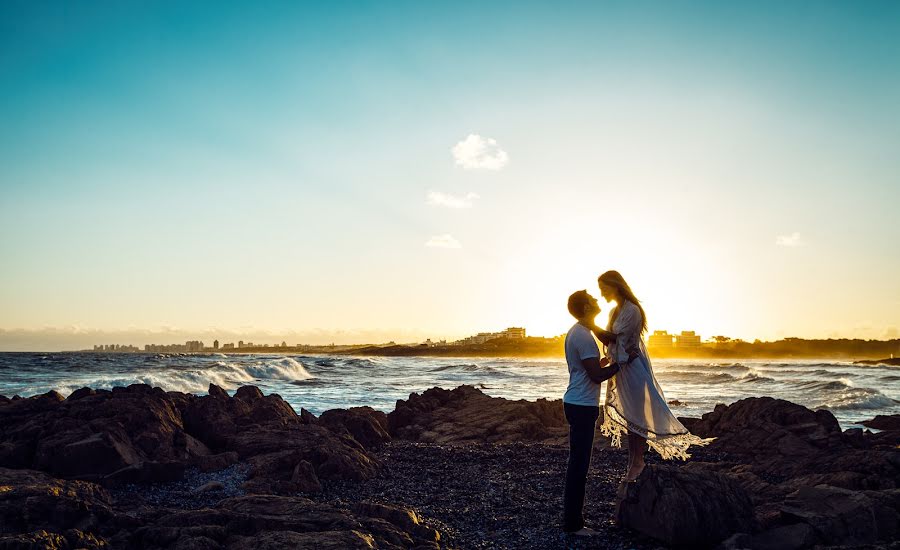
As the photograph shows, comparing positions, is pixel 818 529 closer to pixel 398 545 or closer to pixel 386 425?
pixel 398 545

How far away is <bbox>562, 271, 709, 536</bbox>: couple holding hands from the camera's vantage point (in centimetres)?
546

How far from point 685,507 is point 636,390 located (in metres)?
1.17

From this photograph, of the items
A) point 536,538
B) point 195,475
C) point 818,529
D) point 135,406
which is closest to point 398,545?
point 536,538

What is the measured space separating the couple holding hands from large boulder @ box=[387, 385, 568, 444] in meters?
6.01

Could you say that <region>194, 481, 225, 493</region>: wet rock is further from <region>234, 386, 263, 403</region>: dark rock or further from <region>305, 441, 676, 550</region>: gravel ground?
<region>234, 386, 263, 403</region>: dark rock

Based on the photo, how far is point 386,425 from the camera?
13.5m

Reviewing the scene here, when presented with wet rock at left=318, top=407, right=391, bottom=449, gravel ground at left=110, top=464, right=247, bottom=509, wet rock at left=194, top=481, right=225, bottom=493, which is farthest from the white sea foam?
wet rock at left=194, top=481, right=225, bottom=493

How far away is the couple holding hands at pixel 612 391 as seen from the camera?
5.46m

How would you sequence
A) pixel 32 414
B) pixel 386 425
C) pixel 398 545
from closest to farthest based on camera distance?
1. pixel 398 545
2. pixel 32 414
3. pixel 386 425

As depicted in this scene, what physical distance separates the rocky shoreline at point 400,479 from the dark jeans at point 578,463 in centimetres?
22

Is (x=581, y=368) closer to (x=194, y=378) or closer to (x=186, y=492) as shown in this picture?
(x=186, y=492)

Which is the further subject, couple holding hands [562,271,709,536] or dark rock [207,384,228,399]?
dark rock [207,384,228,399]

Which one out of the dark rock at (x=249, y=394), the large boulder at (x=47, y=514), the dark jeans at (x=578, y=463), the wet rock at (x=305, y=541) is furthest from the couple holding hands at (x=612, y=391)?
the dark rock at (x=249, y=394)

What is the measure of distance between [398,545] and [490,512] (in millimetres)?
2050
